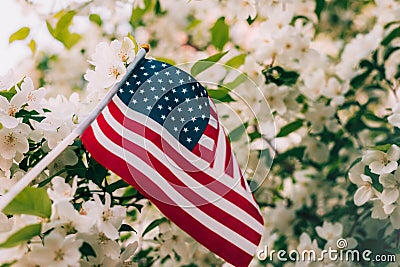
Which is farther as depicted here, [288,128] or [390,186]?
[288,128]

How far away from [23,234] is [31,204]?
0.05m

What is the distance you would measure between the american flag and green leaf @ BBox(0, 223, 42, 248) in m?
0.20

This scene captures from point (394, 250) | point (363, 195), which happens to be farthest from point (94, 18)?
point (394, 250)

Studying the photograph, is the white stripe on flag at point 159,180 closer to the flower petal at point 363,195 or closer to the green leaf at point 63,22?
the flower petal at point 363,195

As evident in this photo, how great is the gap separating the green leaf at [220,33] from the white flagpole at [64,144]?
1.78ft

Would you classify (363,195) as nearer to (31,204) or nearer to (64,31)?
(31,204)

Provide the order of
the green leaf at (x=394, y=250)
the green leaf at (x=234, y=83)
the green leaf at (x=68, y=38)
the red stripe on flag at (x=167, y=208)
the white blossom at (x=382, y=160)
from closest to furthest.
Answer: the red stripe on flag at (x=167, y=208)
the white blossom at (x=382, y=160)
the green leaf at (x=394, y=250)
the green leaf at (x=234, y=83)
the green leaf at (x=68, y=38)

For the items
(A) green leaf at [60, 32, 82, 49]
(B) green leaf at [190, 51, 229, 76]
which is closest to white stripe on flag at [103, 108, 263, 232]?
(B) green leaf at [190, 51, 229, 76]

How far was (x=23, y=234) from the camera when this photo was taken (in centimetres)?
87

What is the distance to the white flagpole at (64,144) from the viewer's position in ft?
2.81

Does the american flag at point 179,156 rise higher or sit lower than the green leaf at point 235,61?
higher

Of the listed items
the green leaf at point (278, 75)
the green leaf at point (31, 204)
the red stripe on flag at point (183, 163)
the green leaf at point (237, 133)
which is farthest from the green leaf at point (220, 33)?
the green leaf at point (31, 204)

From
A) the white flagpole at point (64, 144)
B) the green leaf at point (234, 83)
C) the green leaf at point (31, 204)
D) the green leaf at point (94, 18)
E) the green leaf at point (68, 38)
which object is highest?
the white flagpole at point (64, 144)

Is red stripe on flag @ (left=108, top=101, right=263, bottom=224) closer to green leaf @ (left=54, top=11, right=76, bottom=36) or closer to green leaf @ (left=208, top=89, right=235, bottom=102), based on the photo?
green leaf @ (left=208, top=89, right=235, bottom=102)
